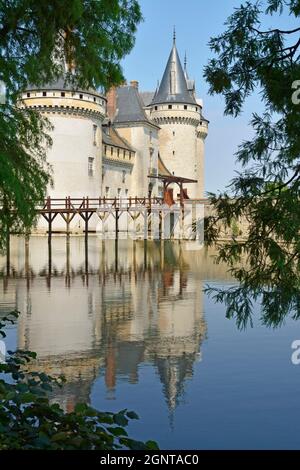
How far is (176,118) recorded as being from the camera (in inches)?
2144

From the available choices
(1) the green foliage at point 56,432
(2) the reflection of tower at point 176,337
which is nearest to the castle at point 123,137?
(2) the reflection of tower at point 176,337

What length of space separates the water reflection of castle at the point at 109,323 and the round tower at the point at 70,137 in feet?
79.2

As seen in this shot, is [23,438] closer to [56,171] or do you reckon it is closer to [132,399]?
[132,399]

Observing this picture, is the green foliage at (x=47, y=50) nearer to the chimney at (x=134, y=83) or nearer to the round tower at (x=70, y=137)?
the round tower at (x=70, y=137)

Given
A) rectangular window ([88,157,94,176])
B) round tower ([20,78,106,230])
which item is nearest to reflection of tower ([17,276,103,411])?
round tower ([20,78,106,230])

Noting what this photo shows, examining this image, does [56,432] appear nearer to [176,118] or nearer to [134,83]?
[134,83]

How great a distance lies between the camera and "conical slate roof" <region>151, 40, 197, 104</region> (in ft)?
176

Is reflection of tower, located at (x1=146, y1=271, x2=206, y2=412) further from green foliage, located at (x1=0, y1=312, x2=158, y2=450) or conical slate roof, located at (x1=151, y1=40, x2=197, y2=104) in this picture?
conical slate roof, located at (x1=151, y1=40, x2=197, y2=104)

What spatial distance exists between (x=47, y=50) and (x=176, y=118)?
50.5 metres

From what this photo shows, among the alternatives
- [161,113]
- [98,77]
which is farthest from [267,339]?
[161,113]

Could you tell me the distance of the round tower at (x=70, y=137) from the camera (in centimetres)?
4056

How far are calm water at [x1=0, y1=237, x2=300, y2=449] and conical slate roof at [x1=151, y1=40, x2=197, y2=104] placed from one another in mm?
41899

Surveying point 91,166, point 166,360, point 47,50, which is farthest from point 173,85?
point 47,50

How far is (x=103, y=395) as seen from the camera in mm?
5898
